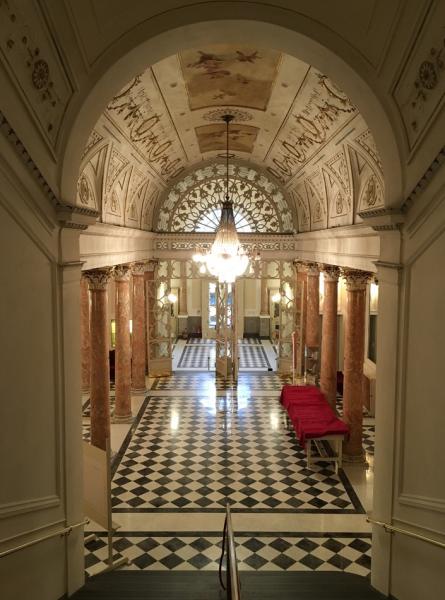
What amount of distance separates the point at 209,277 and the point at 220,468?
27.5ft

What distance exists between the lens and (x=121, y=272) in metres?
14.4

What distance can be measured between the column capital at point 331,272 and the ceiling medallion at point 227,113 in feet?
14.5

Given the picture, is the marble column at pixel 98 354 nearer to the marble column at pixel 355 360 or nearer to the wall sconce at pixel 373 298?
the marble column at pixel 355 360

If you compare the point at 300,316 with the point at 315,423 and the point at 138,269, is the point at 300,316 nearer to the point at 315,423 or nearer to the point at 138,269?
the point at 138,269

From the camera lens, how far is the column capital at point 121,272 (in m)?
14.2

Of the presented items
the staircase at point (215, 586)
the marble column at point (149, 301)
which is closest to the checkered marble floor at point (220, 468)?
the staircase at point (215, 586)

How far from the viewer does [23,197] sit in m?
4.65

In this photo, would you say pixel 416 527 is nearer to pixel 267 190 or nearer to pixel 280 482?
pixel 280 482

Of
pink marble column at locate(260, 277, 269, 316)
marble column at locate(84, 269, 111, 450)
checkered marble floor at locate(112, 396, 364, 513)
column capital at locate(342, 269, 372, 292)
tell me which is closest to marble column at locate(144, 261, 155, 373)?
checkered marble floor at locate(112, 396, 364, 513)

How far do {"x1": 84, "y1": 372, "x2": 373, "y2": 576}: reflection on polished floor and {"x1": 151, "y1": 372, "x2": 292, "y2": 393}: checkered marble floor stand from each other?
71.9 inches

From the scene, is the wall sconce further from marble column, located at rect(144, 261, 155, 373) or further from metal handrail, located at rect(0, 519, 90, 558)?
metal handrail, located at rect(0, 519, 90, 558)

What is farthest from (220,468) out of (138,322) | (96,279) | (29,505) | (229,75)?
(229,75)

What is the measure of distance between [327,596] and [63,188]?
5.07m

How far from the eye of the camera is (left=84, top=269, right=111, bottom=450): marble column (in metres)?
11.9
